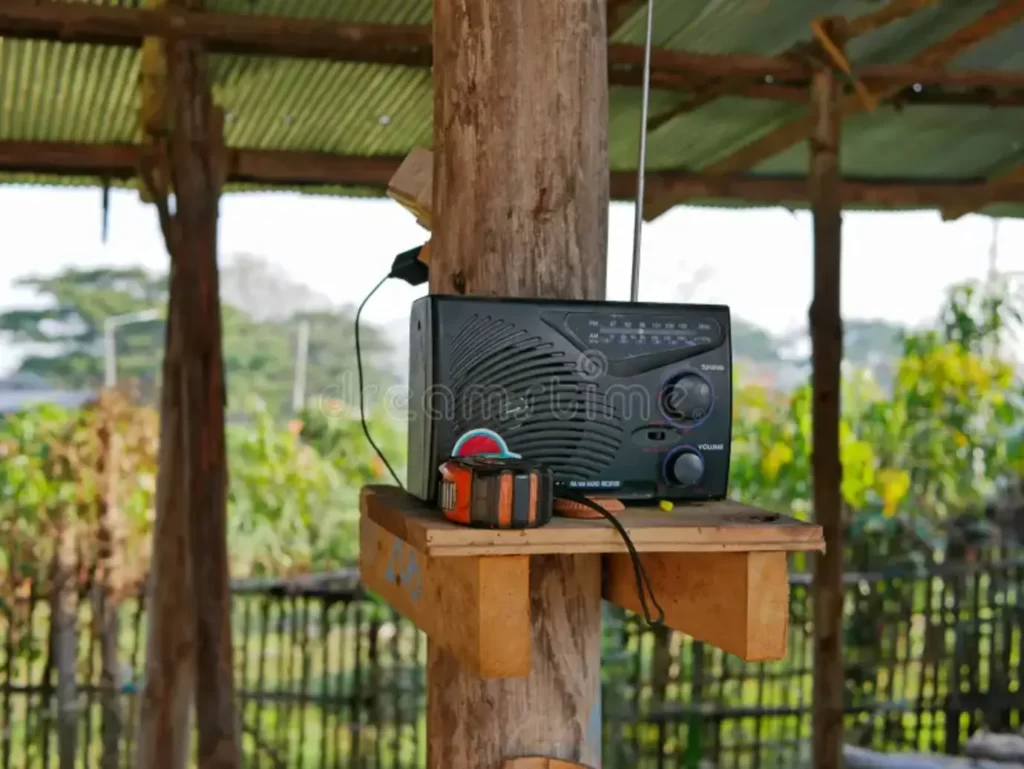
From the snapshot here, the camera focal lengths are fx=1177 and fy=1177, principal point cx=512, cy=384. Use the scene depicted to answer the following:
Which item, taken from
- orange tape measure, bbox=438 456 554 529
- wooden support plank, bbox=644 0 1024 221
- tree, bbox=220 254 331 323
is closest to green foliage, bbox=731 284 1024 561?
wooden support plank, bbox=644 0 1024 221

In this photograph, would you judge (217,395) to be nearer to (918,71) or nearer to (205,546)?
(205,546)

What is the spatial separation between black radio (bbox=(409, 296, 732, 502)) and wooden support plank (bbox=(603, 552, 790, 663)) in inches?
2.9

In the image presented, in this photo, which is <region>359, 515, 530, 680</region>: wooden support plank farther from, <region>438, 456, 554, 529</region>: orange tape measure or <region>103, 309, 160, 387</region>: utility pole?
<region>103, 309, 160, 387</region>: utility pole

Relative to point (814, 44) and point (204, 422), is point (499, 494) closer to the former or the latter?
point (204, 422)

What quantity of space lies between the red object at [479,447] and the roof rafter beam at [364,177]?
2857 mm

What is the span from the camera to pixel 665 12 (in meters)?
3.37

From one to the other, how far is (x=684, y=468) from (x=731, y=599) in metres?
0.13

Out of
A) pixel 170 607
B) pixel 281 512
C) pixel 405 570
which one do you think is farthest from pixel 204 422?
pixel 281 512

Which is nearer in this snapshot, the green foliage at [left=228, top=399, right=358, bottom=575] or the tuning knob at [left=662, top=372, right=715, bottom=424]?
the tuning knob at [left=662, top=372, right=715, bottom=424]

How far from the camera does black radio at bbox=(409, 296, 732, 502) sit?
3.40 ft

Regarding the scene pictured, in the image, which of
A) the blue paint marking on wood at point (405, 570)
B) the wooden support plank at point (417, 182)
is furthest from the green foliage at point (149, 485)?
the blue paint marking on wood at point (405, 570)

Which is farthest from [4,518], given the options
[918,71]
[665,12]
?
[918,71]

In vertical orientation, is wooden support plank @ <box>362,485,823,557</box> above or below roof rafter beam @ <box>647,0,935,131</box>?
below

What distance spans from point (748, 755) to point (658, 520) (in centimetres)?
465
